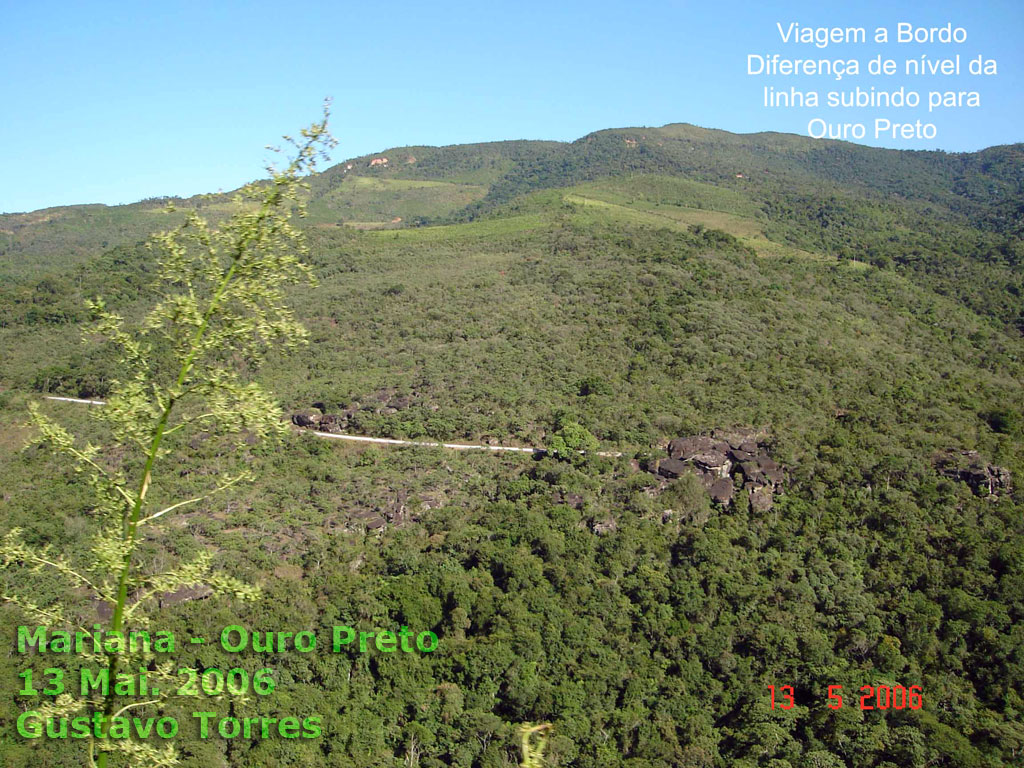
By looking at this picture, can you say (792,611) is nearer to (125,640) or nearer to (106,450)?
(125,640)

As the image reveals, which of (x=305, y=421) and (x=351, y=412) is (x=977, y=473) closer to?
(x=351, y=412)

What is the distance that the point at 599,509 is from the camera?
125ft

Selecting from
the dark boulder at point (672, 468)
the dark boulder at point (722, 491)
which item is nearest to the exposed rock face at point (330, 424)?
the dark boulder at point (672, 468)

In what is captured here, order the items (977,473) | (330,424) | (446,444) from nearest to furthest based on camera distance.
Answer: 1. (977,473)
2. (446,444)
3. (330,424)

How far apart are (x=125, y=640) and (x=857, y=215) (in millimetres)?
104438

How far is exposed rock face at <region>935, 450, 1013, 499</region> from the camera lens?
126 ft

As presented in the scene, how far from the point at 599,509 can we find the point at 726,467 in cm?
724

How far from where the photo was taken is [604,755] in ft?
82.5

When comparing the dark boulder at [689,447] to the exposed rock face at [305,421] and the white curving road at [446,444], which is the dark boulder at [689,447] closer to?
the white curving road at [446,444]
